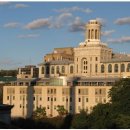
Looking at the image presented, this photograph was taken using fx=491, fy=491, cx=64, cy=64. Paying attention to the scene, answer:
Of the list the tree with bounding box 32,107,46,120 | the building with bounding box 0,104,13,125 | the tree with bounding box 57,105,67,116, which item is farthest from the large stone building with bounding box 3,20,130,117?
the building with bounding box 0,104,13,125

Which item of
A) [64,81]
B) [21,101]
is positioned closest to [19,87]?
[21,101]

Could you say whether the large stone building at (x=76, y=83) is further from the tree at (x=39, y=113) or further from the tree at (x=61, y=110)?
the tree at (x=39, y=113)

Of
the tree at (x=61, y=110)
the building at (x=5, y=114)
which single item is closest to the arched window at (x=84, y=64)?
the tree at (x=61, y=110)

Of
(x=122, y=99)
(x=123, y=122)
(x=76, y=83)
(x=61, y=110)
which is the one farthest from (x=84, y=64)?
(x=123, y=122)

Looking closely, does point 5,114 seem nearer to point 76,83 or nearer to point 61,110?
point 61,110

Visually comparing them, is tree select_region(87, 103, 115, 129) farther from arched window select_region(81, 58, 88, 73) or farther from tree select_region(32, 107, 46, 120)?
arched window select_region(81, 58, 88, 73)

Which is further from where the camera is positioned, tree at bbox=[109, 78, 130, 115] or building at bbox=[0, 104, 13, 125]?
tree at bbox=[109, 78, 130, 115]

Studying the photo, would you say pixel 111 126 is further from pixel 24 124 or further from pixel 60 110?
pixel 60 110

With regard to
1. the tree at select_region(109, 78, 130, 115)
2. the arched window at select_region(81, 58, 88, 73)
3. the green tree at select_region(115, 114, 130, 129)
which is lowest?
the green tree at select_region(115, 114, 130, 129)
